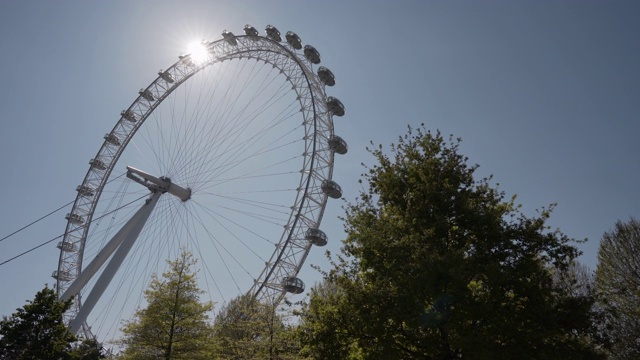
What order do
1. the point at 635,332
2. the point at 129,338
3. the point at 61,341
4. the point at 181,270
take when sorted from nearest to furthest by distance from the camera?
the point at 129,338
the point at 181,270
the point at 61,341
the point at 635,332

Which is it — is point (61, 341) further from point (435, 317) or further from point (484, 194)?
point (484, 194)

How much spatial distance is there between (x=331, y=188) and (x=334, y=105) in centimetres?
673

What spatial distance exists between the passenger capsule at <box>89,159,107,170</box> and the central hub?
1156 centimetres

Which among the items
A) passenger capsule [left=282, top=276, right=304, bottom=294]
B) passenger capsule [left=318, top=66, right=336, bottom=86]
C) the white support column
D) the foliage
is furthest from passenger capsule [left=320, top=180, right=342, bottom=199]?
the white support column

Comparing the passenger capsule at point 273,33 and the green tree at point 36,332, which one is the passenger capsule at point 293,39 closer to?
the passenger capsule at point 273,33

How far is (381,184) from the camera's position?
38.7 feet

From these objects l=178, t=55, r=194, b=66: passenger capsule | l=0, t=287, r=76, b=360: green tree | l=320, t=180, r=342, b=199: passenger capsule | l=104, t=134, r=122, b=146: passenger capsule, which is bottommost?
l=0, t=287, r=76, b=360: green tree

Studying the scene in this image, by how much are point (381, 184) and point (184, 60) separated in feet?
105

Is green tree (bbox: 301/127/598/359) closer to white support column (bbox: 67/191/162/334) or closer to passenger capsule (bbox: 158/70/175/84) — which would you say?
white support column (bbox: 67/191/162/334)

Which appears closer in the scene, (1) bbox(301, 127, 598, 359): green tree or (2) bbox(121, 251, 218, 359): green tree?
(1) bbox(301, 127, 598, 359): green tree

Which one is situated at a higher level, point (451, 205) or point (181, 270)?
point (181, 270)

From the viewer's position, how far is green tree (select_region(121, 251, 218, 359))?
51.2 feet

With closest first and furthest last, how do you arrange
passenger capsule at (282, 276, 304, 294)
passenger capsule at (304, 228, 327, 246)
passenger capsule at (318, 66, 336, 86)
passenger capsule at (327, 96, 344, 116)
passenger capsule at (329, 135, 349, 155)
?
passenger capsule at (282, 276, 304, 294), passenger capsule at (304, 228, 327, 246), passenger capsule at (329, 135, 349, 155), passenger capsule at (327, 96, 344, 116), passenger capsule at (318, 66, 336, 86)

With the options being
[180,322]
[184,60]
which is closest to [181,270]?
[180,322]
